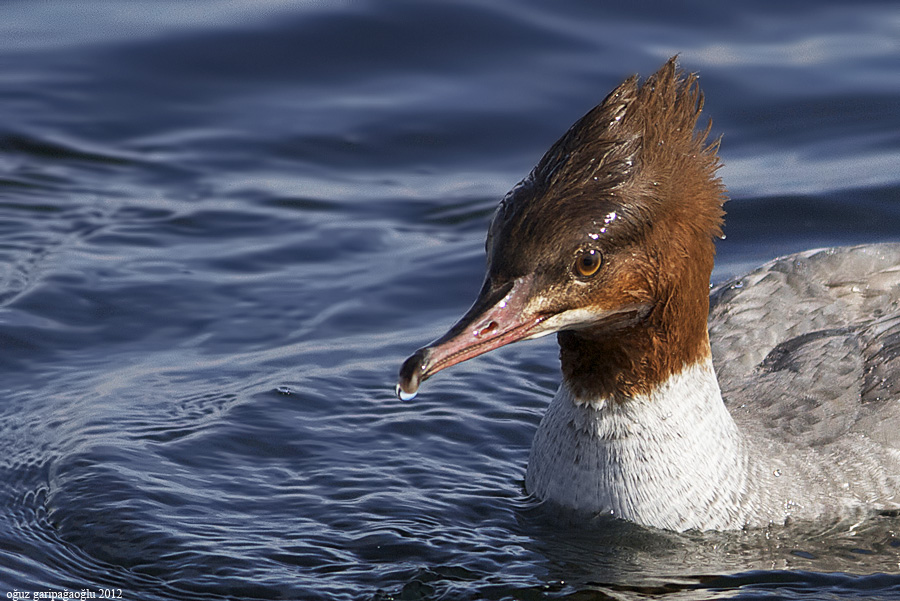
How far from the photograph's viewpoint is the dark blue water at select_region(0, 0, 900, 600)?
5621 millimetres

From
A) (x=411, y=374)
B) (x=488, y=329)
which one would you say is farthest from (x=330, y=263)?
(x=411, y=374)

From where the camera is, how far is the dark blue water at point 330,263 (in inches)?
221

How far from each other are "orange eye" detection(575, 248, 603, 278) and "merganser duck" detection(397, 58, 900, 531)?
1 centimetres

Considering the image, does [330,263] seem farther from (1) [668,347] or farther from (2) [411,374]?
(2) [411,374]

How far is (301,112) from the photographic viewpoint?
Answer: 10883mm

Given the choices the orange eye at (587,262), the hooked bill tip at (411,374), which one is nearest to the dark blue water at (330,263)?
the hooked bill tip at (411,374)

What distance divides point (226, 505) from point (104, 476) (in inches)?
22.8

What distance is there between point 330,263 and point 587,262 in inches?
154

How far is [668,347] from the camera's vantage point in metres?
5.48

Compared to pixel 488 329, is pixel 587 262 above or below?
above

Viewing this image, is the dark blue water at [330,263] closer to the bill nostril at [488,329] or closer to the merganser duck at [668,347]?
the merganser duck at [668,347]

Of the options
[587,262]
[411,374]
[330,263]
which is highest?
[330,263]

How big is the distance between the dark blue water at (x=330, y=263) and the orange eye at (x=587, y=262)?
1208mm

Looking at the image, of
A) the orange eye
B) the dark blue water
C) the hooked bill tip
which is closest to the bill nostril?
the hooked bill tip
